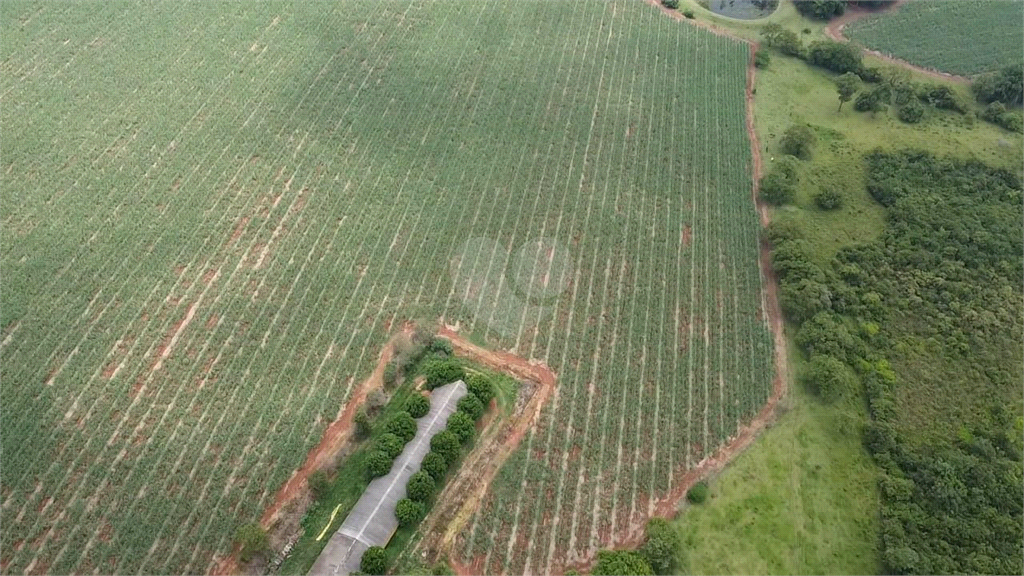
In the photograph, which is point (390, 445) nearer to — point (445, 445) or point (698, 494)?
point (445, 445)

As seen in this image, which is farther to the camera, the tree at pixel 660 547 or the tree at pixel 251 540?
the tree at pixel 660 547

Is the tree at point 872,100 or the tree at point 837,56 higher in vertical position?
the tree at point 837,56

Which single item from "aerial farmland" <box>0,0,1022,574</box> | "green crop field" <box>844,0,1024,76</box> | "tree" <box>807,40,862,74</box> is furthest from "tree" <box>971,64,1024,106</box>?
"tree" <box>807,40,862,74</box>

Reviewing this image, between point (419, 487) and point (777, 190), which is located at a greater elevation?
point (777, 190)

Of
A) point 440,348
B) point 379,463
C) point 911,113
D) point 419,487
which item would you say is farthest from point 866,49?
point 379,463

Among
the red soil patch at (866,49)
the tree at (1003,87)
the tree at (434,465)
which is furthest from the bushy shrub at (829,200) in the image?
the tree at (434,465)

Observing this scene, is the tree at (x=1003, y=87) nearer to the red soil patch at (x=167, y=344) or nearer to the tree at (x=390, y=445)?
the tree at (x=390, y=445)
